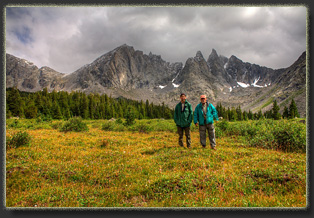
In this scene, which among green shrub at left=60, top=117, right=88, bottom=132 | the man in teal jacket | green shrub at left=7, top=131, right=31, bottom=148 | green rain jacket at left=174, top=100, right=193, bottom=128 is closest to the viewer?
green shrub at left=7, top=131, right=31, bottom=148

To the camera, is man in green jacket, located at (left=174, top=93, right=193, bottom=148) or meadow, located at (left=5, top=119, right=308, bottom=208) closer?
meadow, located at (left=5, top=119, right=308, bottom=208)

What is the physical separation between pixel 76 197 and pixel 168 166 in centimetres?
357

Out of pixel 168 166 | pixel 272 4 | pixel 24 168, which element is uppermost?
pixel 272 4

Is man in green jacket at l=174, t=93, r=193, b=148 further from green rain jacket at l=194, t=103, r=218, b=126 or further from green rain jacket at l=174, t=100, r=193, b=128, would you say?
green rain jacket at l=194, t=103, r=218, b=126

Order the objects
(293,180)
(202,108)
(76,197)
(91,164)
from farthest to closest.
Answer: (202,108)
(91,164)
(293,180)
(76,197)

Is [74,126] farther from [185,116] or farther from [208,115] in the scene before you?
[208,115]

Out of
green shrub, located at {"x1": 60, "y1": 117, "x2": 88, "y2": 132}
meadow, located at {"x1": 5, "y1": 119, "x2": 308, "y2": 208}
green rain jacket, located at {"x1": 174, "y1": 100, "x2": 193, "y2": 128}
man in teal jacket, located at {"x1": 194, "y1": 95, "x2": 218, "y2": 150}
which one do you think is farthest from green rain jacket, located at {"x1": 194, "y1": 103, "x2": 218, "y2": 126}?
green shrub, located at {"x1": 60, "y1": 117, "x2": 88, "y2": 132}

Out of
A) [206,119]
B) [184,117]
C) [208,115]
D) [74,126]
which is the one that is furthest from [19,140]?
[208,115]

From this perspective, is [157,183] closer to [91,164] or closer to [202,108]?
[91,164]

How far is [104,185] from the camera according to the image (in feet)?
15.5

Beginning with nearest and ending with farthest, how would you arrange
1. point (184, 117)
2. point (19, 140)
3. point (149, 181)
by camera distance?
point (149, 181) < point (19, 140) < point (184, 117)

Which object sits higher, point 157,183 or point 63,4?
point 63,4

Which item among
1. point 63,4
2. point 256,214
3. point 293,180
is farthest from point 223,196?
point 63,4

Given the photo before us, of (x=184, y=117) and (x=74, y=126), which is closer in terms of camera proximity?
(x=184, y=117)
